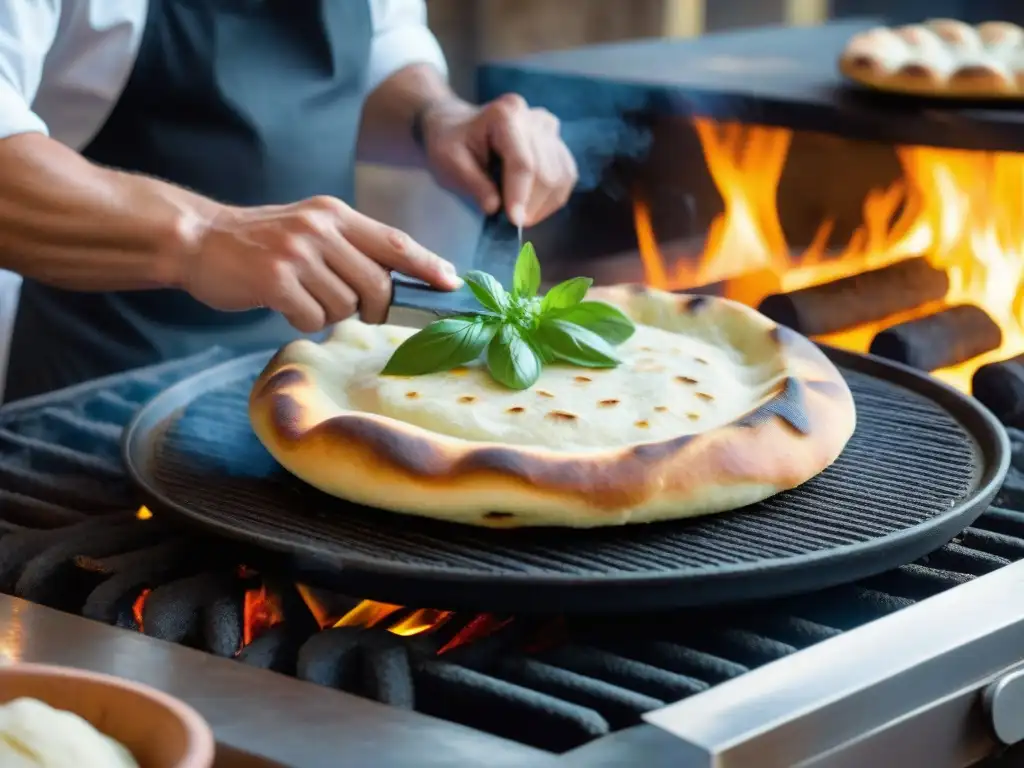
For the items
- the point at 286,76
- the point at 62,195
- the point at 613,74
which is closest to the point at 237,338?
the point at 286,76

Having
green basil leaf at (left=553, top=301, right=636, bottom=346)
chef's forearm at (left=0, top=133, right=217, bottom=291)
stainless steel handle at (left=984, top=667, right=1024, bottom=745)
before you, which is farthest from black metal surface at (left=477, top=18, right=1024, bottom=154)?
stainless steel handle at (left=984, top=667, right=1024, bottom=745)

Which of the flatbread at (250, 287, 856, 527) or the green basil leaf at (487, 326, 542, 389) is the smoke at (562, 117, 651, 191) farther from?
the green basil leaf at (487, 326, 542, 389)

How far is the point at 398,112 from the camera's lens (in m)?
2.27

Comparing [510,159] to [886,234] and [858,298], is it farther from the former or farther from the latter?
[886,234]

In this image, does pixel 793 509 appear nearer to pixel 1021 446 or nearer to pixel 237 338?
pixel 1021 446

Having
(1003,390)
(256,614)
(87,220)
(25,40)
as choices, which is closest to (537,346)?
(256,614)

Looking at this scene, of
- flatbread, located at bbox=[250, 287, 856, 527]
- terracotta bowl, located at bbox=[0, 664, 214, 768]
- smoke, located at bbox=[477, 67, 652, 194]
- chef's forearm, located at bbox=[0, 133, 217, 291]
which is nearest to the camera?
terracotta bowl, located at bbox=[0, 664, 214, 768]

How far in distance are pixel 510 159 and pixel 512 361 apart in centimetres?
58

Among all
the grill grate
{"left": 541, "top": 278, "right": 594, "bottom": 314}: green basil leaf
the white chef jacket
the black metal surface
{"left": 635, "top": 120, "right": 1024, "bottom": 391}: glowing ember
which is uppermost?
the white chef jacket

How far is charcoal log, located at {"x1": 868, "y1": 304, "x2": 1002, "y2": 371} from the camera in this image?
1.95 metres

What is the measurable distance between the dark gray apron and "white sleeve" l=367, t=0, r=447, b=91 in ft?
0.39

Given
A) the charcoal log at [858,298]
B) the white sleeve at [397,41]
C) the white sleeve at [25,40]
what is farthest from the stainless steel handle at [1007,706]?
the white sleeve at [397,41]

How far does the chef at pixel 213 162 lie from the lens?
4.59 feet

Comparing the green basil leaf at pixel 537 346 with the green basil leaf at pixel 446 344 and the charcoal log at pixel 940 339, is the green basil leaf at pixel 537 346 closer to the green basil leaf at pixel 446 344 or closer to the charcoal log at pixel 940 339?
the green basil leaf at pixel 446 344
